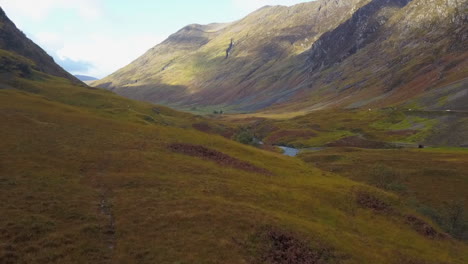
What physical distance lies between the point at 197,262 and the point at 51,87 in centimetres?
12356

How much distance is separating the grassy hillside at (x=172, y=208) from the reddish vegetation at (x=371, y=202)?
0.76ft

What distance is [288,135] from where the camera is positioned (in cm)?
18725

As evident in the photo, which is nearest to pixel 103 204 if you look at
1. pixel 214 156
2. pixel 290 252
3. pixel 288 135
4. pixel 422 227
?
pixel 290 252

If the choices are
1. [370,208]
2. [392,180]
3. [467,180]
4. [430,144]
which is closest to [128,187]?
[370,208]

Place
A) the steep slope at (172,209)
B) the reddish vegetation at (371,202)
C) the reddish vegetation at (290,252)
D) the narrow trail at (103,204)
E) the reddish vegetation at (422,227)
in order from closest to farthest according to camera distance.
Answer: the steep slope at (172,209) < the narrow trail at (103,204) < the reddish vegetation at (290,252) < the reddish vegetation at (422,227) < the reddish vegetation at (371,202)

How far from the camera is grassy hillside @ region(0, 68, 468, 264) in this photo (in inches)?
1186

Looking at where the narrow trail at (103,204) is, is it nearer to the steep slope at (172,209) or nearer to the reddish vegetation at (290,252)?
the steep slope at (172,209)

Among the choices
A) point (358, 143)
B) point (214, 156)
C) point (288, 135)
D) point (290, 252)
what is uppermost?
point (358, 143)

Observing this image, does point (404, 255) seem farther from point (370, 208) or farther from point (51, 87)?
point (51, 87)

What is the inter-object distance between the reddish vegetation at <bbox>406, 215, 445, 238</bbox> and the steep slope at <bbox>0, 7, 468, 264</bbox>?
25cm

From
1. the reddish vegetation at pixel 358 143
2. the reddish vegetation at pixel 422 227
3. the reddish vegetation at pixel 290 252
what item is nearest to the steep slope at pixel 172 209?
the reddish vegetation at pixel 290 252

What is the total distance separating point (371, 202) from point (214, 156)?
29595mm

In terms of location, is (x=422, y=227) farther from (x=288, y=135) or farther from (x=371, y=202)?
(x=288, y=135)

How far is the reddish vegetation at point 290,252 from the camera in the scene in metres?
32.4
